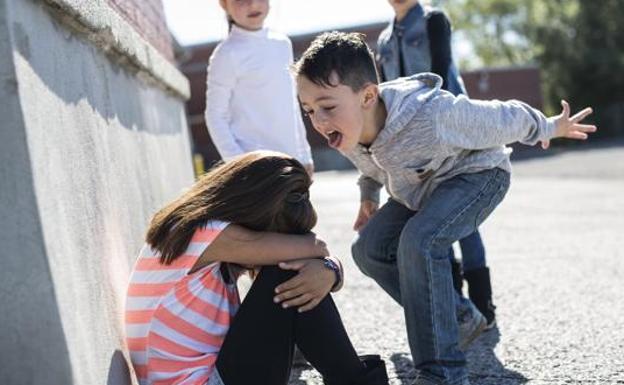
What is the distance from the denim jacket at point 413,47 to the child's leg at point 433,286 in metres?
1.41

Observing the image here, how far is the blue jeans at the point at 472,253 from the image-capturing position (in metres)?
4.41

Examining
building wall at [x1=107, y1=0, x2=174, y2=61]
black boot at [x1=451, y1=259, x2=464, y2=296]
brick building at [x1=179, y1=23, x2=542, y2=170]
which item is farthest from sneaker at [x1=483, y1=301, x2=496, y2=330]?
brick building at [x1=179, y1=23, x2=542, y2=170]

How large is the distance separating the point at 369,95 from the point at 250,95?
1205mm

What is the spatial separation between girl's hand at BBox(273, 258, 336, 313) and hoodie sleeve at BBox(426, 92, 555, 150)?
74 centimetres

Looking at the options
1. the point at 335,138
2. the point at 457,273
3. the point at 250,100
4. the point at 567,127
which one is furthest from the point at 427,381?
the point at 250,100

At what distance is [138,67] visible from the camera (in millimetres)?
4422

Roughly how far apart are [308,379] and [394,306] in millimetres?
1434

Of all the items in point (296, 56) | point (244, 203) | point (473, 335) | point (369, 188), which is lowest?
point (473, 335)

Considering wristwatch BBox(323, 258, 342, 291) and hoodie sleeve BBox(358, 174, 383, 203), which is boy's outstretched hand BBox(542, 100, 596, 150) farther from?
wristwatch BBox(323, 258, 342, 291)

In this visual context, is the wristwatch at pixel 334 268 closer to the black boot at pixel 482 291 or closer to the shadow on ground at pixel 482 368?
the shadow on ground at pixel 482 368

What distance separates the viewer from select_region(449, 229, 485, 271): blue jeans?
441 cm

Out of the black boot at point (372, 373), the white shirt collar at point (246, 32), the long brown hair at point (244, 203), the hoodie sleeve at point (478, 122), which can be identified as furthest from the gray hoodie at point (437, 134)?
the white shirt collar at point (246, 32)

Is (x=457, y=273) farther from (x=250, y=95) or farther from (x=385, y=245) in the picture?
(x=250, y=95)

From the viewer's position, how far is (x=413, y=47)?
4445 mm
